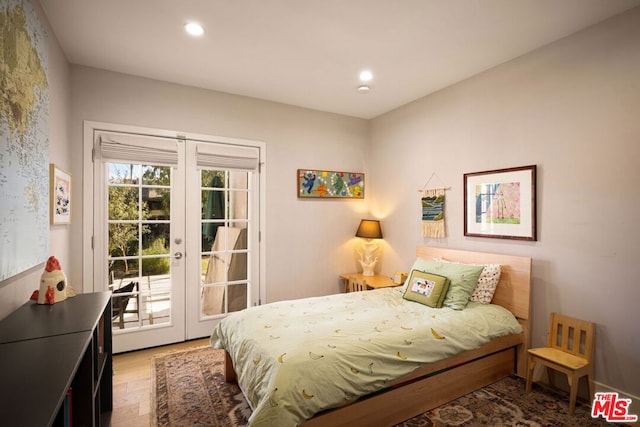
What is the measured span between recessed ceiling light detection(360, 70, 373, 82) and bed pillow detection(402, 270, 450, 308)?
1.96 meters

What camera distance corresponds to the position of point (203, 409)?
7.22 ft

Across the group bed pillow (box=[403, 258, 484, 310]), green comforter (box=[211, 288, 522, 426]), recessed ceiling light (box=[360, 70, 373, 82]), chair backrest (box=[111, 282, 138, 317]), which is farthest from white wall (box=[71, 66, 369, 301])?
bed pillow (box=[403, 258, 484, 310])

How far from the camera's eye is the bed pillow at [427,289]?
2.71m

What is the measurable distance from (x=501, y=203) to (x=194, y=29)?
9.54ft

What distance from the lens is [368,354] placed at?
1.93m

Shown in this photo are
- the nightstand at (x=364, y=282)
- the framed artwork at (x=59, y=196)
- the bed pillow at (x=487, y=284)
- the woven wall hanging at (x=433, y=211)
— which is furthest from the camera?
the nightstand at (x=364, y=282)

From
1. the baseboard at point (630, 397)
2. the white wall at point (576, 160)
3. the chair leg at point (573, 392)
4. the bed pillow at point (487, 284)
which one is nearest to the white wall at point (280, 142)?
the white wall at point (576, 160)

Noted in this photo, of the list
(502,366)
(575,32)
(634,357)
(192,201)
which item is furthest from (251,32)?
(634,357)

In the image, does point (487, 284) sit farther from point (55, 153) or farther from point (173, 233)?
point (55, 153)

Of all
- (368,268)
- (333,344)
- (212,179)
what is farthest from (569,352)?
(212,179)

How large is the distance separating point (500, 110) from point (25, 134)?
346 centimetres

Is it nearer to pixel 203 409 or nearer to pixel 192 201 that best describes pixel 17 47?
pixel 192 201

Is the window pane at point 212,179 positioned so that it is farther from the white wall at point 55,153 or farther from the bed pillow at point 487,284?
the bed pillow at point 487,284
